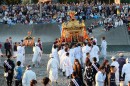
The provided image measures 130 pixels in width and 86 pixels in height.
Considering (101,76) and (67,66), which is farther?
(67,66)

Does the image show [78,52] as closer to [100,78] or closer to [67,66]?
[67,66]

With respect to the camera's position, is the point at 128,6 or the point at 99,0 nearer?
the point at 128,6

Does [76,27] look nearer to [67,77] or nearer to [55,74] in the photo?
[67,77]

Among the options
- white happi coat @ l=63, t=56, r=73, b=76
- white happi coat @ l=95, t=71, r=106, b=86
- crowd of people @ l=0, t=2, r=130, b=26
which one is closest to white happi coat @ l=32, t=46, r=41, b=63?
white happi coat @ l=63, t=56, r=73, b=76

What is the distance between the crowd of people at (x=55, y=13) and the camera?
1887 inches

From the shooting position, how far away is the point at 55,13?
50125 millimetres

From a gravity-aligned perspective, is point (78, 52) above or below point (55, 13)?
below

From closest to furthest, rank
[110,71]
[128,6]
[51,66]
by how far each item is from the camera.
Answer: [110,71] → [51,66] → [128,6]

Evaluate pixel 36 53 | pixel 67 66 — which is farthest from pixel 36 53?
pixel 67 66

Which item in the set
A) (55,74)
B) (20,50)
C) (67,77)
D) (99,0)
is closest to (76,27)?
(20,50)

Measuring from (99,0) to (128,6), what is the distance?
1293 centimetres

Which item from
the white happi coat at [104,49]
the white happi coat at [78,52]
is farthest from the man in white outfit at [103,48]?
the white happi coat at [78,52]

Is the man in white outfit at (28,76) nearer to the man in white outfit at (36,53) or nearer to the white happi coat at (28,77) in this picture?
the white happi coat at (28,77)

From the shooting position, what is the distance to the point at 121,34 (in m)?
44.1
